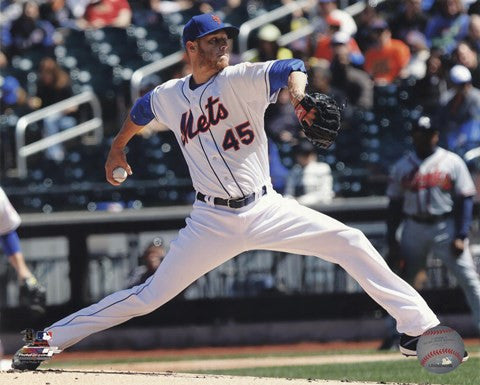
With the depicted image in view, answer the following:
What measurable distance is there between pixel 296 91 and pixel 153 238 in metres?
7.07

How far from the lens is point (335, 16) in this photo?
14.5 meters

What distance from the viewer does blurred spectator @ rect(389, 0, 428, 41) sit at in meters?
14.2

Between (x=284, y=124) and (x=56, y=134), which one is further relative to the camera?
(x=56, y=134)

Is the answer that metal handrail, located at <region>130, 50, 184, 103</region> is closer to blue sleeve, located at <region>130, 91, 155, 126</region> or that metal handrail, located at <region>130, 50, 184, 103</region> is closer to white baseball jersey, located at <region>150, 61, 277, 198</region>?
blue sleeve, located at <region>130, 91, 155, 126</region>

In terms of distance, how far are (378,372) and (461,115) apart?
164 inches

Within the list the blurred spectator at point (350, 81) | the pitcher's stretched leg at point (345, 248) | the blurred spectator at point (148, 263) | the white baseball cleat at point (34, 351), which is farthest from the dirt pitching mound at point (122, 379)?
the blurred spectator at point (350, 81)

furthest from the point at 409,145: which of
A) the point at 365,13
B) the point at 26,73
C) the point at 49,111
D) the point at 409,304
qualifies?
the point at 409,304

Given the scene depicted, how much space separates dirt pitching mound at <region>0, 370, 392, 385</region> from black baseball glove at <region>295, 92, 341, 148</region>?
4.26 ft

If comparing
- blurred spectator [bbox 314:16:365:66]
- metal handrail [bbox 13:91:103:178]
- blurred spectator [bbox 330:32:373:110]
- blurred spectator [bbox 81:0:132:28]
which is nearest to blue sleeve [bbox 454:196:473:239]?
blurred spectator [bbox 330:32:373:110]

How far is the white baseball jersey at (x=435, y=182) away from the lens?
10.2 meters

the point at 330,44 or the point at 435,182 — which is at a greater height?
the point at 330,44

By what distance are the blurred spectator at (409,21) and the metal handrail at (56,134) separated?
12.1ft

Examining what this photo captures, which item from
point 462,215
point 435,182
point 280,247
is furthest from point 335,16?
point 280,247

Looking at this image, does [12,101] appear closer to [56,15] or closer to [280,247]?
[56,15]
